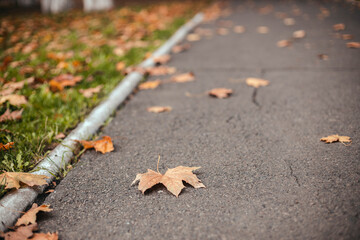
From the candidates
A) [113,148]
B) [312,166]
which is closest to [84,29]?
[113,148]

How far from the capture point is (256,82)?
3035mm

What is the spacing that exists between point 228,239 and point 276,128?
44.4 inches

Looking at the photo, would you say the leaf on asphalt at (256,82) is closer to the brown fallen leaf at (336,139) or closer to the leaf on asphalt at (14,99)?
the brown fallen leaf at (336,139)

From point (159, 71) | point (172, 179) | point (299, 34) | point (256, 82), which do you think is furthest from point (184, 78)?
point (299, 34)

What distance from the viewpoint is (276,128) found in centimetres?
216

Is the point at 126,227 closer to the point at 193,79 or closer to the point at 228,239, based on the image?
the point at 228,239

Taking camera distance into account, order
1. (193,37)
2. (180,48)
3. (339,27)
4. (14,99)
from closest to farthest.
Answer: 1. (14,99)
2. (180,48)
3. (339,27)
4. (193,37)

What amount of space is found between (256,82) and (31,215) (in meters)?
2.37

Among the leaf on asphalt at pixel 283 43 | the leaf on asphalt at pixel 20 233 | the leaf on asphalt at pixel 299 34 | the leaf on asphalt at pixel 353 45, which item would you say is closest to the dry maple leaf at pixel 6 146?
the leaf on asphalt at pixel 20 233

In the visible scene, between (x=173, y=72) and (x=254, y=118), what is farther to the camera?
(x=173, y=72)

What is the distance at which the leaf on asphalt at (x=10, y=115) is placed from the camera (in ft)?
7.61

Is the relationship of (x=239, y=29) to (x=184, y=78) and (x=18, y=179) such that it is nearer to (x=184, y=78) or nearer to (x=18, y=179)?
(x=184, y=78)

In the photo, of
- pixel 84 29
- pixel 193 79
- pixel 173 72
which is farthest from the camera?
pixel 84 29

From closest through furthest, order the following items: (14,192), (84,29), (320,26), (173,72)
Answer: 1. (14,192)
2. (173,72)
3. (320,26)
4. (84,29)
